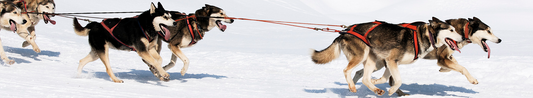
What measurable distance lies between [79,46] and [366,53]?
8311 millimetres

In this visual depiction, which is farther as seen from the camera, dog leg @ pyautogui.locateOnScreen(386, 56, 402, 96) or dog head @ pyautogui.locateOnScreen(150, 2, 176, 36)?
dog head @ pyautogui.locateOnScreen(150, 2, 176, 36)

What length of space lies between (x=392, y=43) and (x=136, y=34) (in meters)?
3.24

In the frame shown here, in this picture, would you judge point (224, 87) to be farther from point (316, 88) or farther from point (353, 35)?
point (353, 35)

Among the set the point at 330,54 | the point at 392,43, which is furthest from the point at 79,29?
the point at 392,43

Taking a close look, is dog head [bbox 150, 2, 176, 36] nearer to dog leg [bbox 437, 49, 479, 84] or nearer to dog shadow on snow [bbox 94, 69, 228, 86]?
dog shadow on snow [bbox 94, 69, 228, 86]

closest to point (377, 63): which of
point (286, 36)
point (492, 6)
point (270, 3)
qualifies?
point (286, 36)

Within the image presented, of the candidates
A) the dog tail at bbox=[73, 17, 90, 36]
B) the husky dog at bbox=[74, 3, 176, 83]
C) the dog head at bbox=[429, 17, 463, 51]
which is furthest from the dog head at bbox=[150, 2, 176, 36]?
the dog head at bbox=[429, 17, 463, 51]

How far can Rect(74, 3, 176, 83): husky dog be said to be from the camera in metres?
5.78

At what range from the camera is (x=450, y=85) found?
22.7 feet

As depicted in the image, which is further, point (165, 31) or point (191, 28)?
point (191, 28)

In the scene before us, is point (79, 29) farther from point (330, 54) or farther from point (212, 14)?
point (330, 54)

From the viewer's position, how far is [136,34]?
580 cm

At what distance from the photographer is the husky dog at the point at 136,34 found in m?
5.78

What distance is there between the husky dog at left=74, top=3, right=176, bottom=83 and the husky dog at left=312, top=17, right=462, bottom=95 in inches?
91.7
